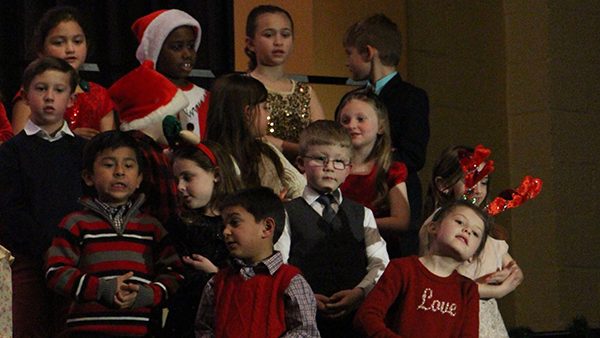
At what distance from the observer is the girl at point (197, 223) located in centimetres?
310

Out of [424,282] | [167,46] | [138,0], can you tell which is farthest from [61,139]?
[138,0]

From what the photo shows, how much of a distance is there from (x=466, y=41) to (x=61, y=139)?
152 inches

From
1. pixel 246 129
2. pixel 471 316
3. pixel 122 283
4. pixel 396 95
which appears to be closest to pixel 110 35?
pixel 396 95

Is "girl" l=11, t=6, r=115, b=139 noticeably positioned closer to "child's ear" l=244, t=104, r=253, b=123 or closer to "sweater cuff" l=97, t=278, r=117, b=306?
"child's ear" l=244, t=104, r=253, b=123

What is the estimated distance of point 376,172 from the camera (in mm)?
3721

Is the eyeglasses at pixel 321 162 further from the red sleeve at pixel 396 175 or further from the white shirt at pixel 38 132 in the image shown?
the white shirt at pixel 38 132

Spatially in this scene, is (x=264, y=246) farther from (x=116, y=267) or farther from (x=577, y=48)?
(x=577, y=48)

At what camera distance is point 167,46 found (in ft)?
13.4

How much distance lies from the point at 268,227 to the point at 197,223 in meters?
0.34

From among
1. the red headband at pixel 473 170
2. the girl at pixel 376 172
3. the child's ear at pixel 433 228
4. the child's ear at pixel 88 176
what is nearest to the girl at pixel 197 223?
the child's ear at pixel 88 176

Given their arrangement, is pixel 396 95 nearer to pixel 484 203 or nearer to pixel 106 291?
pixel 484 203

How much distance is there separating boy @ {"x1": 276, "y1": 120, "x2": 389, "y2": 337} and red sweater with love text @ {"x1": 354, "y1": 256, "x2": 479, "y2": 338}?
0.19 metres

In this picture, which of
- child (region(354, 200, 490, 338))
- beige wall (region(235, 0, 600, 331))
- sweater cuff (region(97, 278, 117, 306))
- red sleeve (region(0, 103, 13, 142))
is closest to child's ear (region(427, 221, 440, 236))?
child (region(354, 200, 490, 338))

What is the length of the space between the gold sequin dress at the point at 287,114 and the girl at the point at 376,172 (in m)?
0.43
